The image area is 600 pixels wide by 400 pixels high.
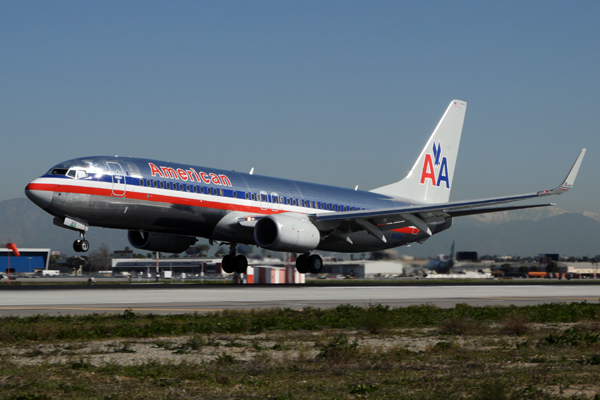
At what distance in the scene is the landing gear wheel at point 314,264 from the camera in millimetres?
41406

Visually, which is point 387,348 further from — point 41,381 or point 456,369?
point 41,381

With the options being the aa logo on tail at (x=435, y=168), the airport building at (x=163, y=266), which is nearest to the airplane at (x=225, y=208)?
the aa logo on tail at (x=435, y=168)

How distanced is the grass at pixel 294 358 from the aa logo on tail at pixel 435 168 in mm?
35982

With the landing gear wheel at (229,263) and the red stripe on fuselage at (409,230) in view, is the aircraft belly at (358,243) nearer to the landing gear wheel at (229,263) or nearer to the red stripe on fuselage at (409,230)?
the red stripe on fuselage at (409,230)

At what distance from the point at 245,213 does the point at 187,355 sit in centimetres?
2686

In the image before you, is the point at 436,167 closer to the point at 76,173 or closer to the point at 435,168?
the point at 435,168

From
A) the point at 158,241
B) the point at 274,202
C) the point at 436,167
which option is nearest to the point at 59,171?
the point at 158,241

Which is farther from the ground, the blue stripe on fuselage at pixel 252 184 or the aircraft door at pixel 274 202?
the blue stripe on fuselage at pixel 252 184

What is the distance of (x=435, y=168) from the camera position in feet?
175

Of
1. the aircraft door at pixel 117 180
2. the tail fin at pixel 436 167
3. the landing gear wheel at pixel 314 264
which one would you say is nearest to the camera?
the aircraft door at pixel 117 180

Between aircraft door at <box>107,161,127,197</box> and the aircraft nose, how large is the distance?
2936 mm

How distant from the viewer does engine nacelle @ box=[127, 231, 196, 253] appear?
129 feet

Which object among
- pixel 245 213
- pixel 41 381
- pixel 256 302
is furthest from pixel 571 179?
pixel 41 381

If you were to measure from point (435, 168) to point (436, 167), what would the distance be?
0.16 m
